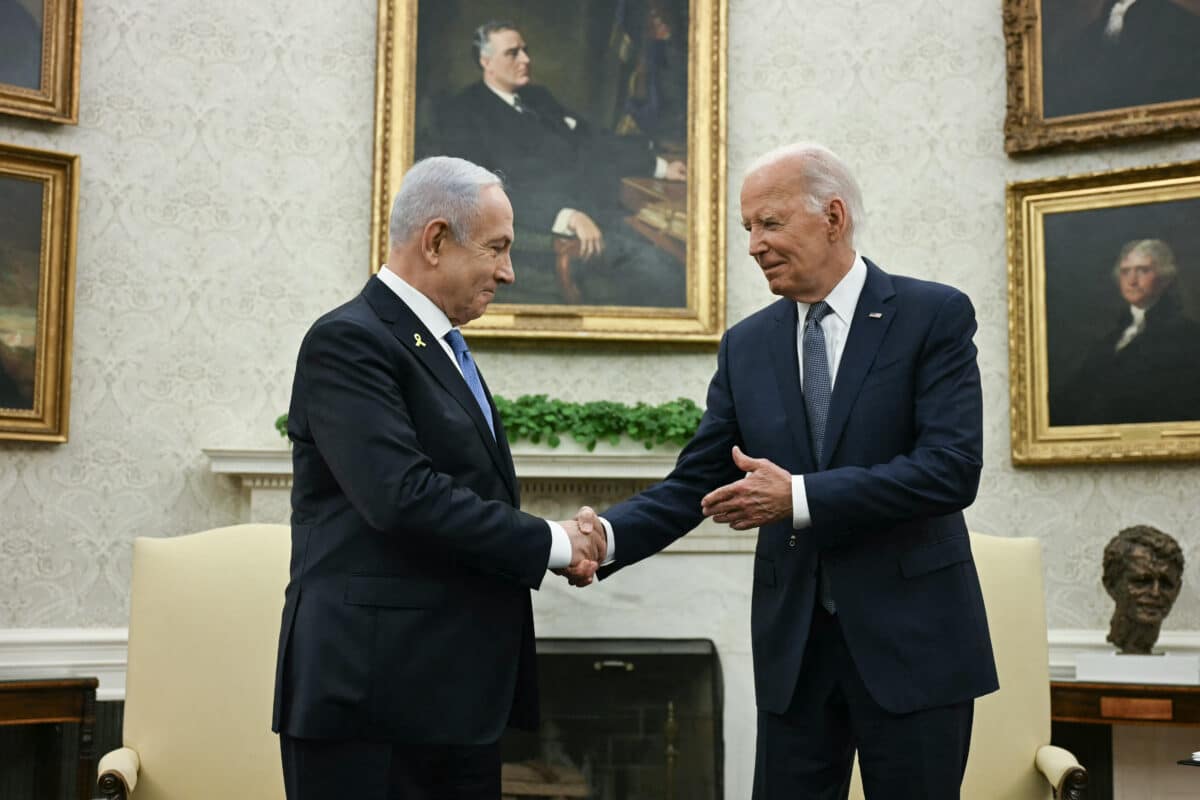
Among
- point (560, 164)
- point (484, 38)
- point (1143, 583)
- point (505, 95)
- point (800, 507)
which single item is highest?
point (484, 38)

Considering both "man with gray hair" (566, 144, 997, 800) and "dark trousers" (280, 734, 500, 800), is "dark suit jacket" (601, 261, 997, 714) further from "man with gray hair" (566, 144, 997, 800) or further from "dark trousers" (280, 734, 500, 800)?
"dark trousers" (280, 734, 500, 800)

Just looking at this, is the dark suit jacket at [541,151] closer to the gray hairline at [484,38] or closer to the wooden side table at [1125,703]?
the gray hairline at [484,38]

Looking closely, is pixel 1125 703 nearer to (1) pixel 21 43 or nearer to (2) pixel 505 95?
(2) pixel 505 95

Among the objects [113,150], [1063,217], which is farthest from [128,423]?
[1063,217]

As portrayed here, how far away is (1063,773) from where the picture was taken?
3.70 metres

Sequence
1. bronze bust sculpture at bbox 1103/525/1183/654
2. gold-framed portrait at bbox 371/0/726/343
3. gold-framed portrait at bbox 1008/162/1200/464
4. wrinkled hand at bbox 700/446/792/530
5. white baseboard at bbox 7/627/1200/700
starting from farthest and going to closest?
gold-framed portrait at bbox 371/0/726/343
gold-framed portrait at bbox 1008/162/1200/464
white baseboard at bbox 7/627/1200/700
bronze bust sculpture at bbox 1103/525/1183/654
wrinkled hand at bbox 700/446/792/530

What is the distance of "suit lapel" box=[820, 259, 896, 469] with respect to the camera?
2768 millimetres

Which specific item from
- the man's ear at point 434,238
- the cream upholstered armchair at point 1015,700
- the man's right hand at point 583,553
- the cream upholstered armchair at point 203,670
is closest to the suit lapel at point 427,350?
the man's ear at point 434,238

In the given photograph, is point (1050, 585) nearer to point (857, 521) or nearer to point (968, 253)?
point (968, 253)

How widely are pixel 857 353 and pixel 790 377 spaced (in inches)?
6.7

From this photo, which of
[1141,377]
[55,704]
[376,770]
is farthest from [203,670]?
[1141,377]

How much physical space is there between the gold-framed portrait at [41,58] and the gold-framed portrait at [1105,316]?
4.14 metres

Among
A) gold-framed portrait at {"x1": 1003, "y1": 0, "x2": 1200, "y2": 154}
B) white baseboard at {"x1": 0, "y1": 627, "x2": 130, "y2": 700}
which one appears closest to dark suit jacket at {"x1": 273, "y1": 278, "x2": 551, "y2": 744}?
white baseboard at {"x1": 0, "y1": 627, "x2": 130, "y2": 700}

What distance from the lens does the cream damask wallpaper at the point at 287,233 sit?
17.5 ft
